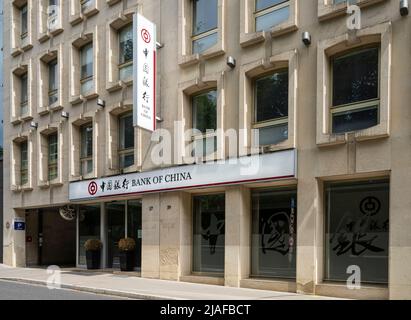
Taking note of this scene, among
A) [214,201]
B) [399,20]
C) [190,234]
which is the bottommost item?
[190,234]

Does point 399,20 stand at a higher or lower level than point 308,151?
higher

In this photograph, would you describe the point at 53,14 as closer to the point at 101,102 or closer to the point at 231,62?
the point at 101,102

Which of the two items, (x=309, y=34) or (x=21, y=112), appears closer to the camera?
A: (x=309, y=34)

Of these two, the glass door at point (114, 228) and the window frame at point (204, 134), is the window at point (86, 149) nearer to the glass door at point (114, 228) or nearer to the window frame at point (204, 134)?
the glass door at point (114, 228)

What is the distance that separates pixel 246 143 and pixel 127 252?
6597 mm

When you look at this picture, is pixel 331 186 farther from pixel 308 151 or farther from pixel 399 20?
pixel 399 20

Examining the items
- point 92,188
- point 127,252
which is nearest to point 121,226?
point 127,252

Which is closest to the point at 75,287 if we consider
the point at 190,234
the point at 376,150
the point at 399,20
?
the point at 190,234

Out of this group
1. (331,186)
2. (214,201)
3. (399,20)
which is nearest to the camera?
(399,20)

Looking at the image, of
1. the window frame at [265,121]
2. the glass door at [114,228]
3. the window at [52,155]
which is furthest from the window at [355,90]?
the window at [52,155]

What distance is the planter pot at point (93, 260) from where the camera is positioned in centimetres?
1956

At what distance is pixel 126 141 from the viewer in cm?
1873
